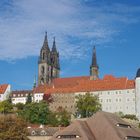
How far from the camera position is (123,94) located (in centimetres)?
17362

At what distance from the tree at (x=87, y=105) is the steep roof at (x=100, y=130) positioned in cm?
7463

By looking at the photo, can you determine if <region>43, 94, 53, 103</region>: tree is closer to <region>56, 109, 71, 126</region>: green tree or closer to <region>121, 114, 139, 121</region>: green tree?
<region>56, 109, 71, 126</region>: green tree

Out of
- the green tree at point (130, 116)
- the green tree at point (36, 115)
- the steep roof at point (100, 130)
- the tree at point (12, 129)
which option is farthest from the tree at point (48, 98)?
the steep roof at point (100, 130)

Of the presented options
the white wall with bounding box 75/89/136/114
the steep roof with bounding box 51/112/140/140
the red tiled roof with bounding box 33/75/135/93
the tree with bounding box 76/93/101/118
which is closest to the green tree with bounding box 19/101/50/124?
the tree with bounding box 76/93/101/118

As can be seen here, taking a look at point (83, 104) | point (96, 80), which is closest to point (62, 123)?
point (83, 104)

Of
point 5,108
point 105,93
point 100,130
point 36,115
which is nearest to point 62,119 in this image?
point 36,115

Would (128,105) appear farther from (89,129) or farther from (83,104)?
(89,129)

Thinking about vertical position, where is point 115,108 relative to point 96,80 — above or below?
below

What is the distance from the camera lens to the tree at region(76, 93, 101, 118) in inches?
6363

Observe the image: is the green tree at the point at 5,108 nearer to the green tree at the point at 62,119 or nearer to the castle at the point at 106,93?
the green tree at the point at 62,119

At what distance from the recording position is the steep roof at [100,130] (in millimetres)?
80688

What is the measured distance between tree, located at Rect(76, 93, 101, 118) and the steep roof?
245 ft

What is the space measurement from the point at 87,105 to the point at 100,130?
81022 mm

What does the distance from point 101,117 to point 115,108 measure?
290 ft
